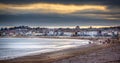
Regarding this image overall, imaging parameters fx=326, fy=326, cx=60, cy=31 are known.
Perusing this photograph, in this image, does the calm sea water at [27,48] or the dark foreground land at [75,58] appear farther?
the calm sea water at [27,48]

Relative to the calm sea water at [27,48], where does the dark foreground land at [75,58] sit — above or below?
above

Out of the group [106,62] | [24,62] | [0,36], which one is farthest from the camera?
[0,36]

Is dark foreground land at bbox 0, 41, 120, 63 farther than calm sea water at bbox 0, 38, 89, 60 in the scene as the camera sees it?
No

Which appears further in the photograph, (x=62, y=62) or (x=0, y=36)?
(x=0, y=36)

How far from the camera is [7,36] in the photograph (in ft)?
608

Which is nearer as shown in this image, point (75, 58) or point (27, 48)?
point (75, 58)

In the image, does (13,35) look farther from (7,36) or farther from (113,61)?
(113,61)

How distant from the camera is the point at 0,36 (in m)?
182

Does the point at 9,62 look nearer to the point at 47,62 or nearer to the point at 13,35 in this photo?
the point at 47,62

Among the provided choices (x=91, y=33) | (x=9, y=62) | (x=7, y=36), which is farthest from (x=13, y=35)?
(x=9, y=62)

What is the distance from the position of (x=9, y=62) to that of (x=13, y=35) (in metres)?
170

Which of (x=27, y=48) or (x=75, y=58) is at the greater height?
(x=75, y=58)

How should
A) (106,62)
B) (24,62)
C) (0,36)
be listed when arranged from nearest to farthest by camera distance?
(106,62) → (24,62) → (0,36)

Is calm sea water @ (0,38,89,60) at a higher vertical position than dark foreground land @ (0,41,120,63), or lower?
lower
